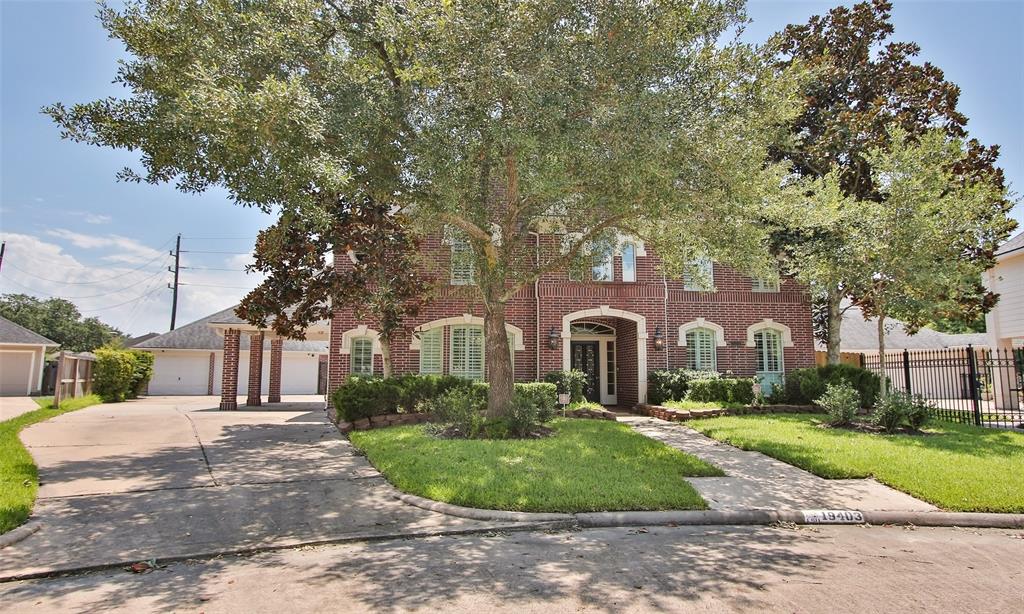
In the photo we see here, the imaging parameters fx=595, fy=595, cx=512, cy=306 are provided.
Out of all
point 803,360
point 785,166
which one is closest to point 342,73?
point 785,166

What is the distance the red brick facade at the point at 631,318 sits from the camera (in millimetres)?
17781

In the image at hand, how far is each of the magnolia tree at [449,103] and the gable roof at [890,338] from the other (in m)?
21.7

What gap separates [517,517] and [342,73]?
714 cm

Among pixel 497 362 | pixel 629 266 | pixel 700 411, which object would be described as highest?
pixel 629 266

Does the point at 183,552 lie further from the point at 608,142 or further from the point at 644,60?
the point at 644,60

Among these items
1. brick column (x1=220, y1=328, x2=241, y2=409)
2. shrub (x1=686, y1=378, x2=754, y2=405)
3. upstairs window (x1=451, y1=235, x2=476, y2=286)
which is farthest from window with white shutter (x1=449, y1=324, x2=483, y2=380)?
brick column (x1=220, y1=328, x2=241, y2=409)

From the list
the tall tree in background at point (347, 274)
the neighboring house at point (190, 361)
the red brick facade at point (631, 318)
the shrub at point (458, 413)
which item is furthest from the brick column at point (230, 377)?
the neighboring house at point (190, 361)

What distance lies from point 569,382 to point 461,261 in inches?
188

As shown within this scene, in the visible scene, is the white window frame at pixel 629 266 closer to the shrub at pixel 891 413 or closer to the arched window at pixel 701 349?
the arched window at pixel 701 349

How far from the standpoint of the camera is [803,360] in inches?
773

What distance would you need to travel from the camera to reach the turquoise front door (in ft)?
63.1

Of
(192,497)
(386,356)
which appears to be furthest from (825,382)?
(192,497)

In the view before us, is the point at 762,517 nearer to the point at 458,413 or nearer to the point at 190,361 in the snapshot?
the point at 458,413

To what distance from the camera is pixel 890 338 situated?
108 ft
